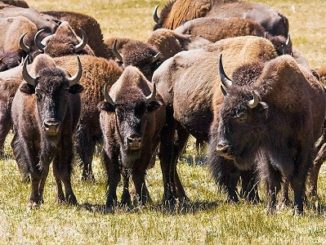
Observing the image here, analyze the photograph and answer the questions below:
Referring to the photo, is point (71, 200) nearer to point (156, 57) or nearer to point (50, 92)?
point (50, 92)

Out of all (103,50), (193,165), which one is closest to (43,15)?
(103,50)

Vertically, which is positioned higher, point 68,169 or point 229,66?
point 229,66

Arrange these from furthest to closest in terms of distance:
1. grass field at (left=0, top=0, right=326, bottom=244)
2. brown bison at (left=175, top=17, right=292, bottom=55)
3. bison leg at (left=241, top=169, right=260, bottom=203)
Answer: brown bison at (left=175, top=17, right=292, bottom=55) < bison leg at (left=241, top=169, right=260, bottom=203) < grass field at (left=0, top=0, right=326, bottom=244)

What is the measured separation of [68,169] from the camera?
1037 cm

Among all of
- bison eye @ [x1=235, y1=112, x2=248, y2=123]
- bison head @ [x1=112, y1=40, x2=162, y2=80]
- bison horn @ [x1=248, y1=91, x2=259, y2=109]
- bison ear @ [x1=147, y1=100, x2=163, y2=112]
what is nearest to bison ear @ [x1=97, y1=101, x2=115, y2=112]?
bison ear @ [x1=147, y1=100, x2=163, y2=112]

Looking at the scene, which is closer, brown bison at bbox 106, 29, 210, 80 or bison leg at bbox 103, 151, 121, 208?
bison leg at bbox 103, 151, 121, 208

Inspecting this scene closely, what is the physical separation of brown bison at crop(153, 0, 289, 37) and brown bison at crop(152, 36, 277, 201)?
819cm

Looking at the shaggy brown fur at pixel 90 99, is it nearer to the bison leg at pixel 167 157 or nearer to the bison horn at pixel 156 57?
the bison leg at pixel 167 157

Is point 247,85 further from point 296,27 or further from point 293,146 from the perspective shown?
point 296,27

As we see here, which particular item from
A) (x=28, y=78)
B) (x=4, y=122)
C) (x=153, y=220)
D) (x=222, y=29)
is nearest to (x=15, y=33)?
(x=222, y=29)

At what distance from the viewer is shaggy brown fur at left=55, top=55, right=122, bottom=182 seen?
38.3 feet

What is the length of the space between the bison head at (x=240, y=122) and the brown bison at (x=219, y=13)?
33.4ft

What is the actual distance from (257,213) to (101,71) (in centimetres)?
381

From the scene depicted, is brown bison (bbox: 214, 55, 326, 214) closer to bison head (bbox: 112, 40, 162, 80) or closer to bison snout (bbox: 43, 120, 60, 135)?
bison snout (bbox: 43, 120, 60, 135)
